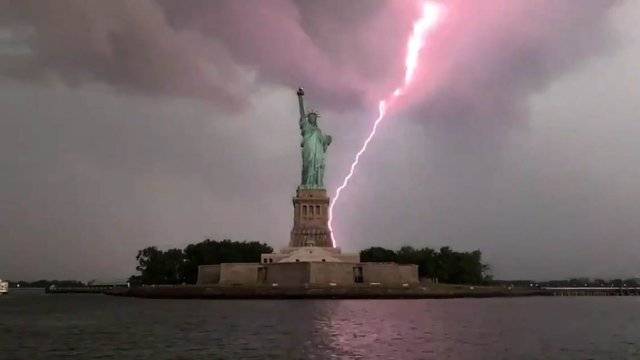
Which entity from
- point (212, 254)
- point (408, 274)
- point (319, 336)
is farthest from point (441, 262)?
point (319, 336)

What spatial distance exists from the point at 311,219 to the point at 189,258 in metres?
29.1

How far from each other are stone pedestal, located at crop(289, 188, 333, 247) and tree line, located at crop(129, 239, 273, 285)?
19.8m

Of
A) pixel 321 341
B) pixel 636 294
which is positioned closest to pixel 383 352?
pixel 321 341

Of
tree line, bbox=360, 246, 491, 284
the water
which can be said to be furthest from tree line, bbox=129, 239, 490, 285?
the water

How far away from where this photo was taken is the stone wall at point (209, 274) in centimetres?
8838

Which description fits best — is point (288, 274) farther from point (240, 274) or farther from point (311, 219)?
point (311, 219)

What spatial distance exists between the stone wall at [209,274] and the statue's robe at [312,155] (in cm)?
1761

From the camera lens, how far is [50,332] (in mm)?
Result: 39875

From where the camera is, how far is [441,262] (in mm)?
105500

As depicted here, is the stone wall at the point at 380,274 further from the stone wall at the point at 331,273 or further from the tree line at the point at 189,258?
the tree line at the point at 189,258

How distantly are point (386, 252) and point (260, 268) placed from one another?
31426 millimetres

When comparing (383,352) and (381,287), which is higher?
(381,287)

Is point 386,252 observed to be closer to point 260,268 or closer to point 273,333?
point 260,268

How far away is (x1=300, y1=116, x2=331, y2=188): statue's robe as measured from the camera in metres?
95.1
